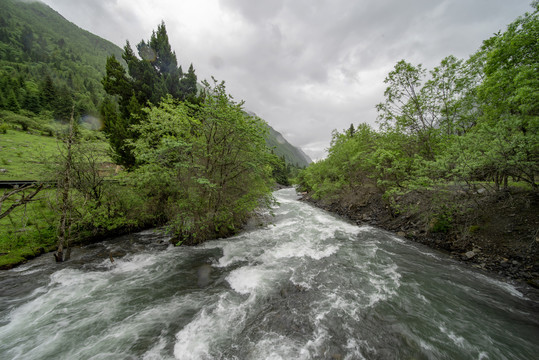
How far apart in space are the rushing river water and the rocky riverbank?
1.27m

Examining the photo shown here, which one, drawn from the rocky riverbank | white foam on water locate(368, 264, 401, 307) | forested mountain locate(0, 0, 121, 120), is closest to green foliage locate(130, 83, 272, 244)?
forested mountain locate(0, 0, 121, 120)

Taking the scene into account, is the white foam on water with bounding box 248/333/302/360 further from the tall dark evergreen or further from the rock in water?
the tall dark evergreen

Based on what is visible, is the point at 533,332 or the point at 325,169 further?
the point at 325,169

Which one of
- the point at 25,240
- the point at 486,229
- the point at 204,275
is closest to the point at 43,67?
the point at 25,240

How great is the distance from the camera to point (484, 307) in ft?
23.6

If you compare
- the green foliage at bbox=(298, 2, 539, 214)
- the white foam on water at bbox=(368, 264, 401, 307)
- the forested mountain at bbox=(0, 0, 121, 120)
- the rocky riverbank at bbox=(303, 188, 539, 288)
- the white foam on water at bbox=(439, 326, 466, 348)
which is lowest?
the white foam on water at bbox=(439, 326, 466, 348)

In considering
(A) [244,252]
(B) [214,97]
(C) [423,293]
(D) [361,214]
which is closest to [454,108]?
(D) [361,214]

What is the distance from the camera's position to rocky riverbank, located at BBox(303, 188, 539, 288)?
29.9 feet

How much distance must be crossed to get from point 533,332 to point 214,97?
15772mm

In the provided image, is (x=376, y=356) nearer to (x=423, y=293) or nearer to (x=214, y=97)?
(x=423, y=293)

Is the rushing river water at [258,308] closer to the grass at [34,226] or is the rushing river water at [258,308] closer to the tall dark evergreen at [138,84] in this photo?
Answer: the grass at [34,226]

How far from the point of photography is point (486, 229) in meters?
11.0

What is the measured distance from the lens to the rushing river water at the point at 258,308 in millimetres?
5523

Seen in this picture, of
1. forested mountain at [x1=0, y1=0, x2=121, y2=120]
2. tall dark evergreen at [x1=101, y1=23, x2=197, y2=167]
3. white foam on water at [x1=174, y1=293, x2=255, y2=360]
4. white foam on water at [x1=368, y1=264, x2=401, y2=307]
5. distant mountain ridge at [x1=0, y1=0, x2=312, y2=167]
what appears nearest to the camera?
white foam on water at [x1=174, y1=293, x2=255, y2=360]
